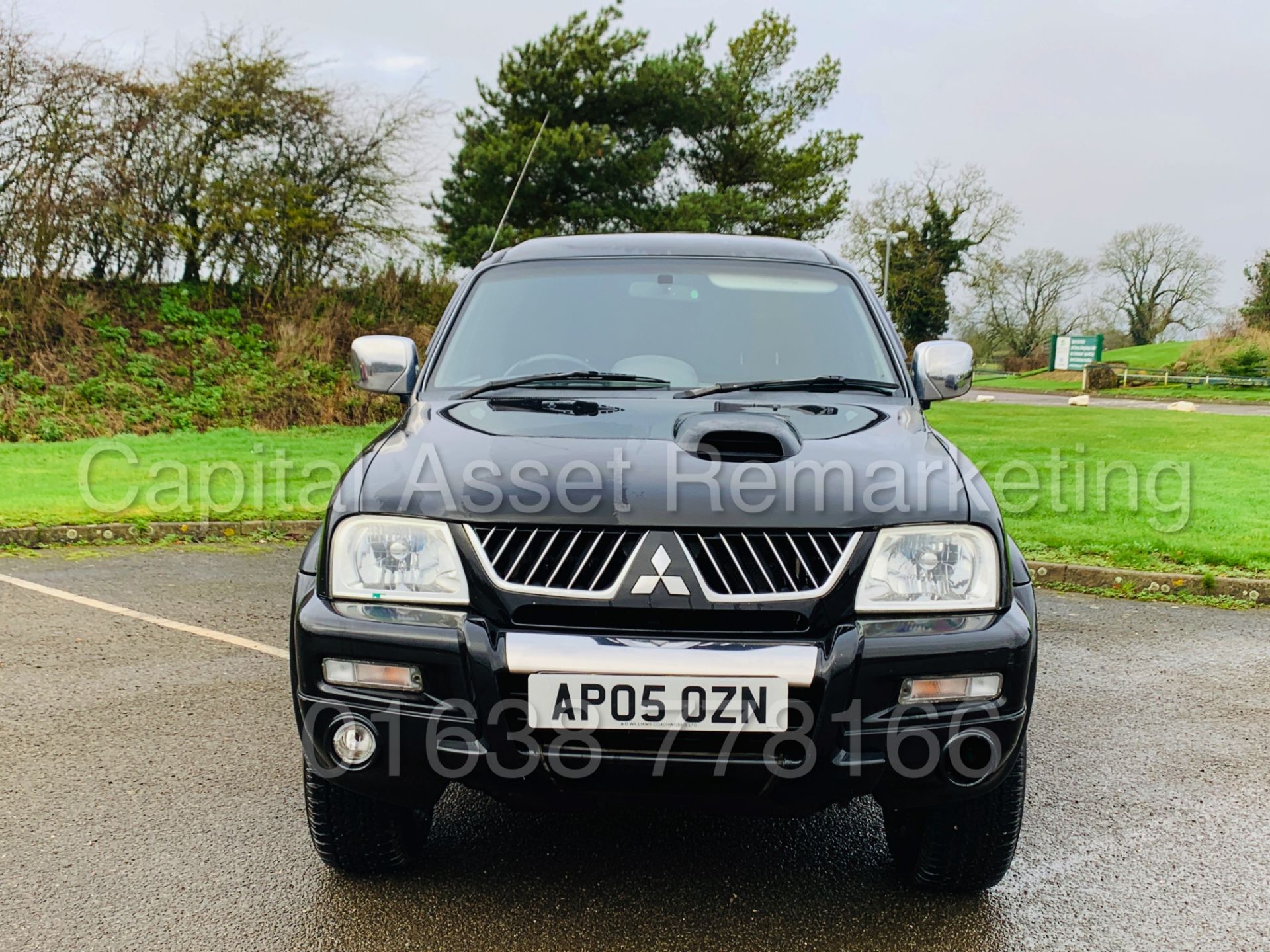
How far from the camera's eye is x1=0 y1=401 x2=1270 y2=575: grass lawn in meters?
8.06

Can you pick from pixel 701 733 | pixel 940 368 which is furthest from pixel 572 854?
pixel 940 368

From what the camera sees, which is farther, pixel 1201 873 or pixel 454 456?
pixel 1201 873

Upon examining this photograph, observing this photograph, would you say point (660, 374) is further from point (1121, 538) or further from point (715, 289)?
point (1121, 538)

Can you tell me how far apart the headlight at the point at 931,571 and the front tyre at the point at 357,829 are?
1324 millimetres

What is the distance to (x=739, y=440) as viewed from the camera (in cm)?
262

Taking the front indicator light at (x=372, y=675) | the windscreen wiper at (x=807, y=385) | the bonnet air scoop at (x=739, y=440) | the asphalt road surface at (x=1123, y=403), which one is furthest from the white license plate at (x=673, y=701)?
the asphalt road surface at (x=1123, y=403)

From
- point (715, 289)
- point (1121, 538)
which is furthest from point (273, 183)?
point (715, 289)

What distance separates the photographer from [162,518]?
8.83 meters

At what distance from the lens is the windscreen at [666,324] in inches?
135

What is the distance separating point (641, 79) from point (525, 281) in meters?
24.6

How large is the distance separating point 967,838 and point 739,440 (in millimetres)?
1146

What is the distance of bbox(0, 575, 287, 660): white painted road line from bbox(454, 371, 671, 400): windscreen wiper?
2313 millimetres

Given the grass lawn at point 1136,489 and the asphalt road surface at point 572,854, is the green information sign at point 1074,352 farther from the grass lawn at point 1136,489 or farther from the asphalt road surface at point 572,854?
Answer: the asphalt road surface at point 572,854

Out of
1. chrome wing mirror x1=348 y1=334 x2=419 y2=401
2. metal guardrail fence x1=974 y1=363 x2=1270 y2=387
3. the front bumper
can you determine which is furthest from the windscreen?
metal guardrail fence x1=974 y1=363 x2=1270 y2=387
